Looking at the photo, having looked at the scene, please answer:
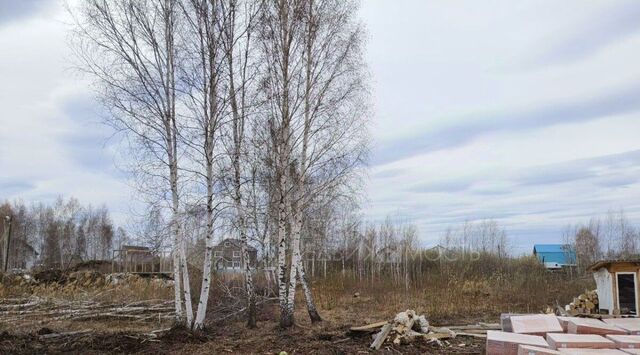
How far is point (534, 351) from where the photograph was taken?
25.2 feet

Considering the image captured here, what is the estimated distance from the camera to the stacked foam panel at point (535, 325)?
31.4 feet

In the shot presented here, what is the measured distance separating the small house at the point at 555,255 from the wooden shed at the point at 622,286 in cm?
1972

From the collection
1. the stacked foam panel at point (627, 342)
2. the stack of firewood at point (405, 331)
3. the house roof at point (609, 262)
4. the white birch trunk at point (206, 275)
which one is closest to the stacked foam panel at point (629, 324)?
the stacked foam panel at point (627, 342)

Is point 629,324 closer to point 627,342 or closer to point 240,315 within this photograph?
point 627,342

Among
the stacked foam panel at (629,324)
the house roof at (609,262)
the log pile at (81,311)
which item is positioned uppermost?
the house roof at (609,262)

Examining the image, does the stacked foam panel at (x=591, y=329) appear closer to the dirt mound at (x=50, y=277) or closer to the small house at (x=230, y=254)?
the small house at (x=230, y=254)

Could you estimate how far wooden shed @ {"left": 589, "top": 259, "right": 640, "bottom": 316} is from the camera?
13117 millimetres

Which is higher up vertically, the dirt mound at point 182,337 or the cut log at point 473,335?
the dirt mound at point 182,337

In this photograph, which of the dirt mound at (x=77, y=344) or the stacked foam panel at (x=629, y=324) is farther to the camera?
the dirt mound at (x=77, y=344)

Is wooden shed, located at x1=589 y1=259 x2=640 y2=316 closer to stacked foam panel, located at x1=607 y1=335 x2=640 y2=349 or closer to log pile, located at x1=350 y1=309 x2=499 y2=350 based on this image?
log pile, located at x1=350 y1=309 x2=499 y2=350

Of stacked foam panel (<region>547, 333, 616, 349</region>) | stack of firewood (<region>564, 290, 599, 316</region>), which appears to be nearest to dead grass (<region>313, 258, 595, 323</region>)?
stack of firewood (<region>564, 290, 599, 316</region>)

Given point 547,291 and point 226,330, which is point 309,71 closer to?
point 226,330

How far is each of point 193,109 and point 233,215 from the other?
3.12 metres

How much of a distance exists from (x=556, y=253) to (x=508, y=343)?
3744 cm
